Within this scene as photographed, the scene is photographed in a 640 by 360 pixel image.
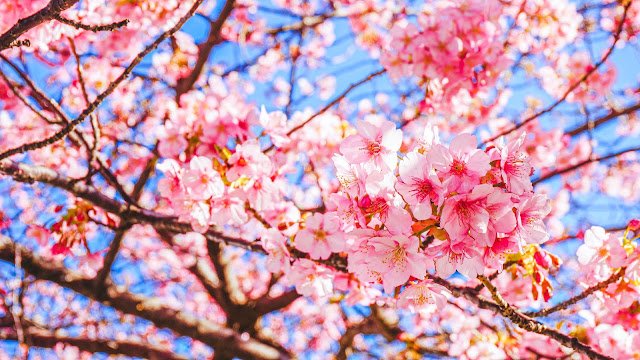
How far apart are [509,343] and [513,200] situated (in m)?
1.80

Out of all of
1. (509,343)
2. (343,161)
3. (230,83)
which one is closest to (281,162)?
(343,161)

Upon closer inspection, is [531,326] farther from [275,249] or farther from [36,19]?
[36,19]

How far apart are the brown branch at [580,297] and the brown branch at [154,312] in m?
2.55

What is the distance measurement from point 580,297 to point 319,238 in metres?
0.89

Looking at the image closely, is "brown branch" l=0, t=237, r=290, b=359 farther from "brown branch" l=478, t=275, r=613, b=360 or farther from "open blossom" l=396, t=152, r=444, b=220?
"open blossom" l=396, t=152, r=444, b=220

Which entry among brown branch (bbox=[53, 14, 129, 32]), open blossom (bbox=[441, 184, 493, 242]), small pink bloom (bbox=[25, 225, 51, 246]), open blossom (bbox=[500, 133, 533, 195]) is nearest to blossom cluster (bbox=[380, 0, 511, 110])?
open blossom (bbox=[500, 133, 533, 195])

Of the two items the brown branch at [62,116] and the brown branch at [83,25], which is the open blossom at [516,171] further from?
the brown branch at [62,116]

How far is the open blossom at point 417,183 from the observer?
1.03 m

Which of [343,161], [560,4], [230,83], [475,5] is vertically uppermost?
[230,83]

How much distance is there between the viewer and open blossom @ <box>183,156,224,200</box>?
5.38 feet

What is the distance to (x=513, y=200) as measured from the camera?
1.06 m

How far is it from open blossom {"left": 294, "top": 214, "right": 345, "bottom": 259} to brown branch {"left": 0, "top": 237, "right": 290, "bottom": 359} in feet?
6.81

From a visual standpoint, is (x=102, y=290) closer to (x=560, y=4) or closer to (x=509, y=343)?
(x=509, y=343)

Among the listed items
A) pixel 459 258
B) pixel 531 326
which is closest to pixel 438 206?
pixel 459 258
